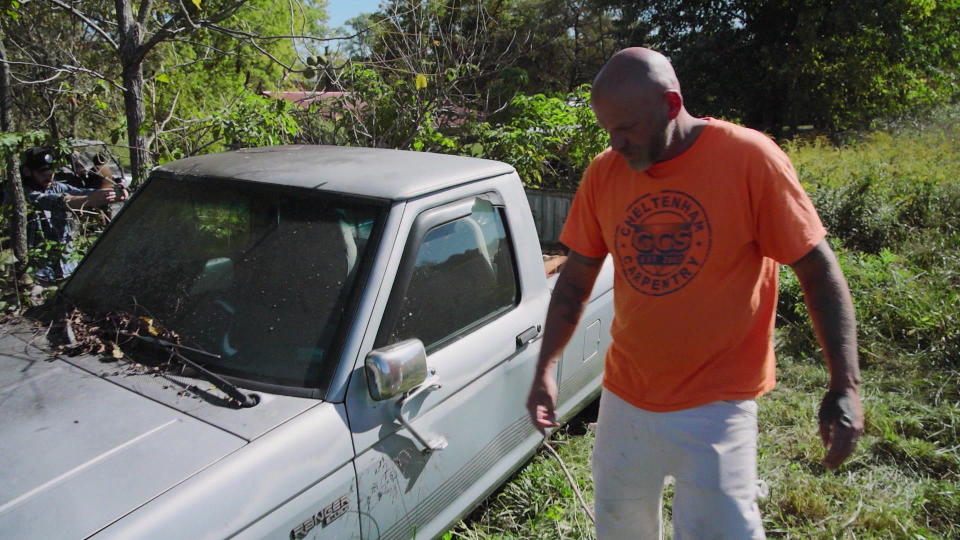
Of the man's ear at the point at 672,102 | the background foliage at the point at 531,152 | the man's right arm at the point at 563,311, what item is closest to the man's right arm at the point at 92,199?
the background foliage at the point at 531,152

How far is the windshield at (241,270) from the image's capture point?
7.51 ft

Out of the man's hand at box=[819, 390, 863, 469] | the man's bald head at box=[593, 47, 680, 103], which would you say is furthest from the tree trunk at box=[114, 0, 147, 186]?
the man's hand at box=[819, 390, 863, 469]

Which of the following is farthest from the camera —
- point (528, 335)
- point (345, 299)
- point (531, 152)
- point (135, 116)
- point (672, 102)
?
point (531, 152)

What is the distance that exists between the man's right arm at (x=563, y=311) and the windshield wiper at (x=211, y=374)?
97 cm

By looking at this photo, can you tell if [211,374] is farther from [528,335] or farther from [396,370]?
[528,335]

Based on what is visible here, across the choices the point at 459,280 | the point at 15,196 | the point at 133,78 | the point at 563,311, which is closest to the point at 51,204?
the point at 15,196

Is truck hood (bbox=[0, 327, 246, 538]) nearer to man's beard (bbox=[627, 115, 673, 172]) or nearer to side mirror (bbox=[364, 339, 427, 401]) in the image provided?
side mirror (bbox=[364, 339, 427, 401])

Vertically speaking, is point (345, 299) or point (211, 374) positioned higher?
point (345, 299)

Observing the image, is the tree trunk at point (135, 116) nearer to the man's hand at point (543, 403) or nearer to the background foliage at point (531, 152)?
the background foliage at point (531, 152)

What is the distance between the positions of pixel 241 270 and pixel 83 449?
2.92 ft

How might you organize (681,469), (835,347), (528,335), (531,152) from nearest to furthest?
(835,347), (681,469), (528,335), (531,152)

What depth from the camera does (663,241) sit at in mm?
2125

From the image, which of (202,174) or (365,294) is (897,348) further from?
(202,174)

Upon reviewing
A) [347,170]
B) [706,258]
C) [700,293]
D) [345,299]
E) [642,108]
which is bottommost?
[345,299]
